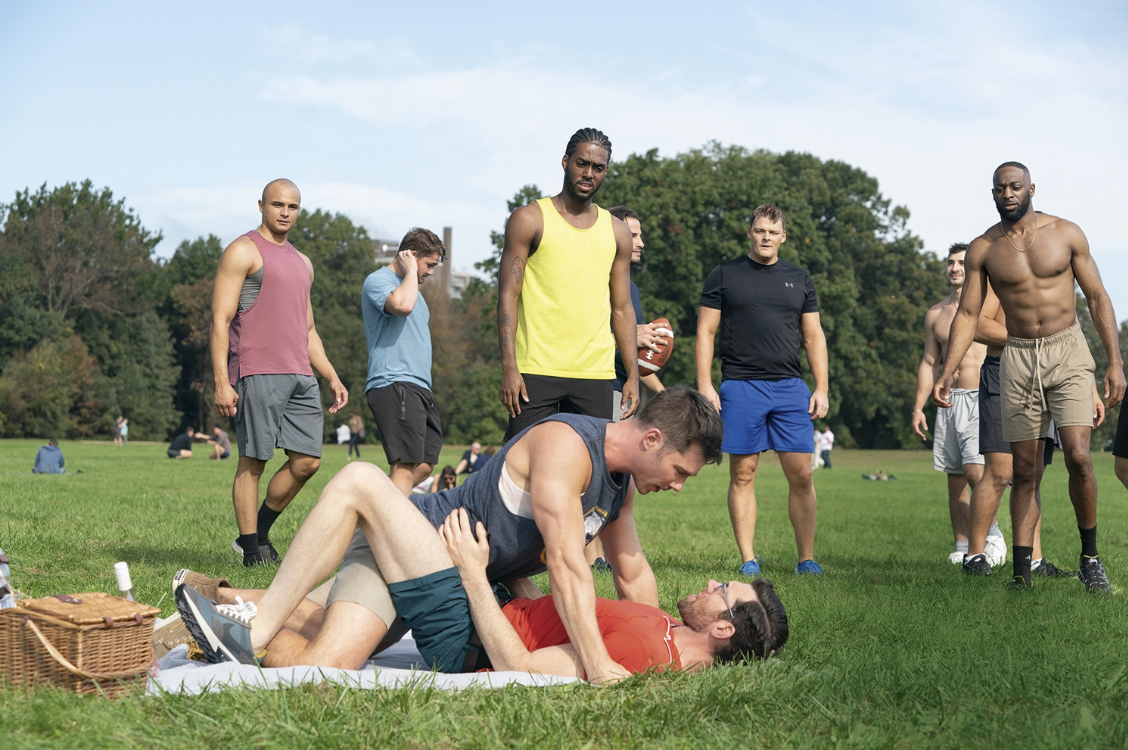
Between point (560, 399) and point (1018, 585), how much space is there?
317cm

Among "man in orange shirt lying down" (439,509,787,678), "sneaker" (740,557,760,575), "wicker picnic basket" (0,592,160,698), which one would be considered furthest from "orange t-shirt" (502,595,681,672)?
"sneaker" (740,557,760,575)

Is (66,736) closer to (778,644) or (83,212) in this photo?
(778,644)

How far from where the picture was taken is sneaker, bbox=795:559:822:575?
753 centimetres

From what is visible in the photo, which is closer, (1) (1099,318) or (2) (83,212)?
(1) (1099,318)

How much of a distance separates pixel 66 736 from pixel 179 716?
32 centimetres

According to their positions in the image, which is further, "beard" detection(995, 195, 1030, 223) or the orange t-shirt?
"beard" detection(995, 195, 1030, 223)

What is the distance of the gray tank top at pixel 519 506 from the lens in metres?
4.08

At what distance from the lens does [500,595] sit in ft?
15.1

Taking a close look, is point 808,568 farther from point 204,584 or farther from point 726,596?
point 204,584

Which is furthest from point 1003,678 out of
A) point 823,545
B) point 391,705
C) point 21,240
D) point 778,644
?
point 21,240

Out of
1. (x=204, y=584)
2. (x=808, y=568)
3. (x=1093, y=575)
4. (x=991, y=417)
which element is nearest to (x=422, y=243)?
(x=808, y=568)

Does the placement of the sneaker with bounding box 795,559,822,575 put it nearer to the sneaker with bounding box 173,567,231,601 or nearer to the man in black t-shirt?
the man in black t-shirt

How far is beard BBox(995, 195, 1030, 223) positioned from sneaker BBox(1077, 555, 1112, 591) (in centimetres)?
227

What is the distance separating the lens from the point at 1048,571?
776cm
